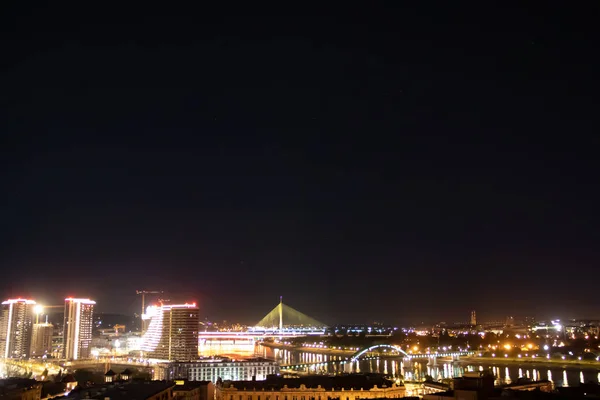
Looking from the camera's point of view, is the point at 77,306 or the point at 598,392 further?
the point at 77,306

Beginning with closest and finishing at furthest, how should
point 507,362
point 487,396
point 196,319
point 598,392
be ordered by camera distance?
point 487,396
point 598,392
point 507,362
point 196,319

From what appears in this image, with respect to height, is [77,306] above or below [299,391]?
above

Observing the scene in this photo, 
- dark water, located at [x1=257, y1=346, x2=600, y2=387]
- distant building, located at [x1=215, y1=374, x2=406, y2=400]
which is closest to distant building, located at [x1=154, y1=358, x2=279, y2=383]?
dark water, located at [x1=257, y1=346, x2=600, y2=387]

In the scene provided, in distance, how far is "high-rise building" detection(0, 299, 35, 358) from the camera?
87000 millimetres

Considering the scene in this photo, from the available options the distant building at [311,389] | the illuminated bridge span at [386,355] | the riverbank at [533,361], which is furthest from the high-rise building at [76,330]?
the distant building at [311,389]

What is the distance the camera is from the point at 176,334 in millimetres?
76125

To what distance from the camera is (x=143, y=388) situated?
81.5 ft

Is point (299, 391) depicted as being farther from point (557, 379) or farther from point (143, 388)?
point (557, 379)

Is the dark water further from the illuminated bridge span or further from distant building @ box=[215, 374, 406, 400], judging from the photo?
distant building @ box=[215, 374, 406, 400]

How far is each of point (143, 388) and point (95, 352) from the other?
236ft

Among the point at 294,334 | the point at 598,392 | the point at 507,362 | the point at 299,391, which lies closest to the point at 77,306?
the point at 294,334

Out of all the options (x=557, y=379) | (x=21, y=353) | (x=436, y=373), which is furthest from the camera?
(x=21, y=353)

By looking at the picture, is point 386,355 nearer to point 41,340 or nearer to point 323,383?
point 41,340

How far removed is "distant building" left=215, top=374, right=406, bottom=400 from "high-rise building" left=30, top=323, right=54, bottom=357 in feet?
227
